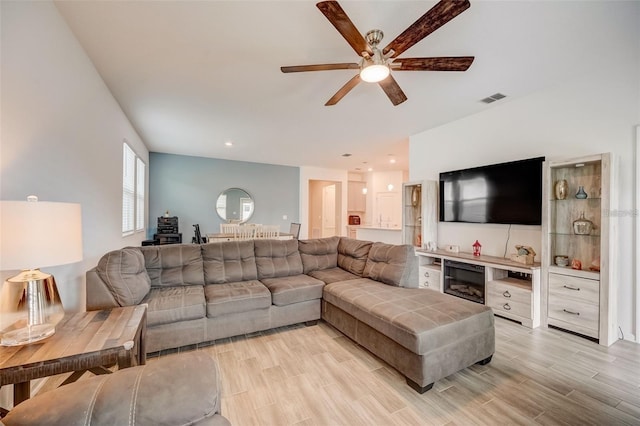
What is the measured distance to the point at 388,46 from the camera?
193 cm

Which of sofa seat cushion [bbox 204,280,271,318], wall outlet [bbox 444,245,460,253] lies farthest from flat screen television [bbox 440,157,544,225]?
sofa seat cushion [bbox 204,280,271,318]

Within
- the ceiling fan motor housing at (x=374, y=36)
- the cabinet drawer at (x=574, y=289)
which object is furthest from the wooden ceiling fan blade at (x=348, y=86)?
the cabinet drawer at (x=574, y=289)

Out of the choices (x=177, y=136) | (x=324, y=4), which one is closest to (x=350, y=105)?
(x=324, y=4)

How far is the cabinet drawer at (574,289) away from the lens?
264cm

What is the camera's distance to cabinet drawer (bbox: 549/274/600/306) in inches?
104

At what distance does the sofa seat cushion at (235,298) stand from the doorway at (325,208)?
616 cm

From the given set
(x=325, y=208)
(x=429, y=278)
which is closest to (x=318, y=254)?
(x=429, y=278)

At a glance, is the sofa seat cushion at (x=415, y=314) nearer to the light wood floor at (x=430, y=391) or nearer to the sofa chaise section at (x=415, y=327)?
the sofa chaise section at (x=415, y=327)

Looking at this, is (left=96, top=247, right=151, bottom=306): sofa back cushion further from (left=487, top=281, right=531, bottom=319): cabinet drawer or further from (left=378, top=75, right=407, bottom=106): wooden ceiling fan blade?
(left=487, top=281, right=531, bottom=319): cabinet drawer

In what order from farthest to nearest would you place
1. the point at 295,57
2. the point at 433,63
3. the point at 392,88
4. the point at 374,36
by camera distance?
the point at 295,57
the point at 392,88
the point at 433,63
the point at 374,36

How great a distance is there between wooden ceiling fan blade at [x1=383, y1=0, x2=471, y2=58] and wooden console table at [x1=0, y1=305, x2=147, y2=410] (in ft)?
8.24

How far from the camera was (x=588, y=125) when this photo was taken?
2908 mm

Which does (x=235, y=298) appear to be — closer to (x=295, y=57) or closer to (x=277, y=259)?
(x=277, y=259)

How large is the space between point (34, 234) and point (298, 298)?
2.15 m
